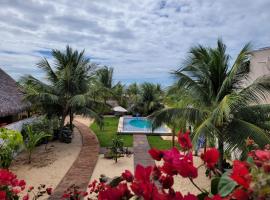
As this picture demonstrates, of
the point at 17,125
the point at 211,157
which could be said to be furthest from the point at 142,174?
the point at 17,125

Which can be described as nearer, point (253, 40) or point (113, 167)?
point (253, 40)

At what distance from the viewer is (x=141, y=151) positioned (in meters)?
12.4

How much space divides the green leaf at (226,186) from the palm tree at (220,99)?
5032 mm

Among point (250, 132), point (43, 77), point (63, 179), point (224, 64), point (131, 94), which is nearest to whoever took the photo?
point (250, 132)

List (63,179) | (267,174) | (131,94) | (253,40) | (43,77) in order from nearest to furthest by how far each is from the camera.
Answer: (267,174), (253,40), (63,179), (43,77), (131,94)

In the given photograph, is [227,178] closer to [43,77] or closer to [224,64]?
[224,64]

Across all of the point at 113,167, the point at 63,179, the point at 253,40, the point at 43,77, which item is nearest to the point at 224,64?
the point at 253,40

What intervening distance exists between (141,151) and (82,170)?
3.91 meters

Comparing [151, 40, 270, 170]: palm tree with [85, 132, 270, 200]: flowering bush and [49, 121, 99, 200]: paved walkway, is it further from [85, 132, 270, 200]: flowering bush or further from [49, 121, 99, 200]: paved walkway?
[85, 132, 270, 200]: flowering bush

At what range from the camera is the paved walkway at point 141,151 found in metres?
10.4

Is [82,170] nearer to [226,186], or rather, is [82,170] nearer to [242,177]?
[226,186]

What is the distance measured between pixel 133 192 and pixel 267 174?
0.53 metres

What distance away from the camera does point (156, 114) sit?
24.6 feet

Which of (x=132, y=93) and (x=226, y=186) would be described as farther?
(x=132, y=93)
